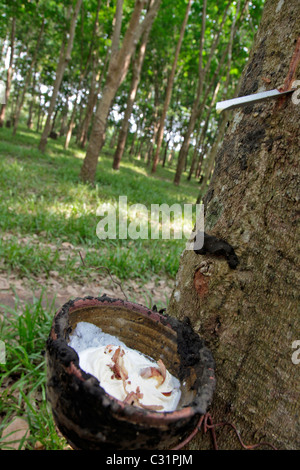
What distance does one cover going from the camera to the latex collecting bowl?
761 mm

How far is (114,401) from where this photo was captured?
30.0 inches

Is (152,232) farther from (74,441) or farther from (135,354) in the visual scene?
(74,441)

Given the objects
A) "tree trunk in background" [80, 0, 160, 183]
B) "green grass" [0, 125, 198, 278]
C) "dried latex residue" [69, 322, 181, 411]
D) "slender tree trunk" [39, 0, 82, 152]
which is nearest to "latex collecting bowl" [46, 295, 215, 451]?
"dried latex residue" [69, 322, 181, 411]

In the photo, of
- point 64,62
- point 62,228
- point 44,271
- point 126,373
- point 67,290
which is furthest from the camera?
point 64,62

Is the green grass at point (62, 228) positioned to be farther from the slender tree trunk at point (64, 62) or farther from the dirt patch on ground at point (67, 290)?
the slender tree trunk at point (64, 62)

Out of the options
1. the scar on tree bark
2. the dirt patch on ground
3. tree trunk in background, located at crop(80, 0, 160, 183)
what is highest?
tree trunk in background, located at crop(80, 0, 160, 183)

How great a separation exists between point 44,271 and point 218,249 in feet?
7.72

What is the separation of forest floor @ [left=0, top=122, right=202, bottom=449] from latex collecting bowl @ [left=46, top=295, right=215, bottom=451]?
51 centimetres

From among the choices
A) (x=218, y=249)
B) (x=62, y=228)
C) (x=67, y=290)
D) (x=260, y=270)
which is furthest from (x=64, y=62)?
(x=260, y=270)

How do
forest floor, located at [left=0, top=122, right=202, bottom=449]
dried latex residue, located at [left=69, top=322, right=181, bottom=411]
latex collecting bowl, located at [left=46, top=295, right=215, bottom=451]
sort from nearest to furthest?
1. latex collecting bowl, located at [left=46, top=295, right=215, bottom=451]
2. dried latex residue, located at [left=69, top=322, right=181, bottom=411]
3. forest floor, located at [left=0, top=122, right=202, bottom=449]

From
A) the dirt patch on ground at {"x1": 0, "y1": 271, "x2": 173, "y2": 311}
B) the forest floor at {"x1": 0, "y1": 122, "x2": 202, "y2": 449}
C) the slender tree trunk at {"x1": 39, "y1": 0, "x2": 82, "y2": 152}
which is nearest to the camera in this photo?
the forest floor at {"x1": 0, "y1": 122, "x2": 202, "y2": 449}

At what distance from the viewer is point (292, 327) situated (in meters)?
1.04

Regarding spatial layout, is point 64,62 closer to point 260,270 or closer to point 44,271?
point 44,271

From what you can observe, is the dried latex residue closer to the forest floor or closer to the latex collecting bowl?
the latex collecting bowl
